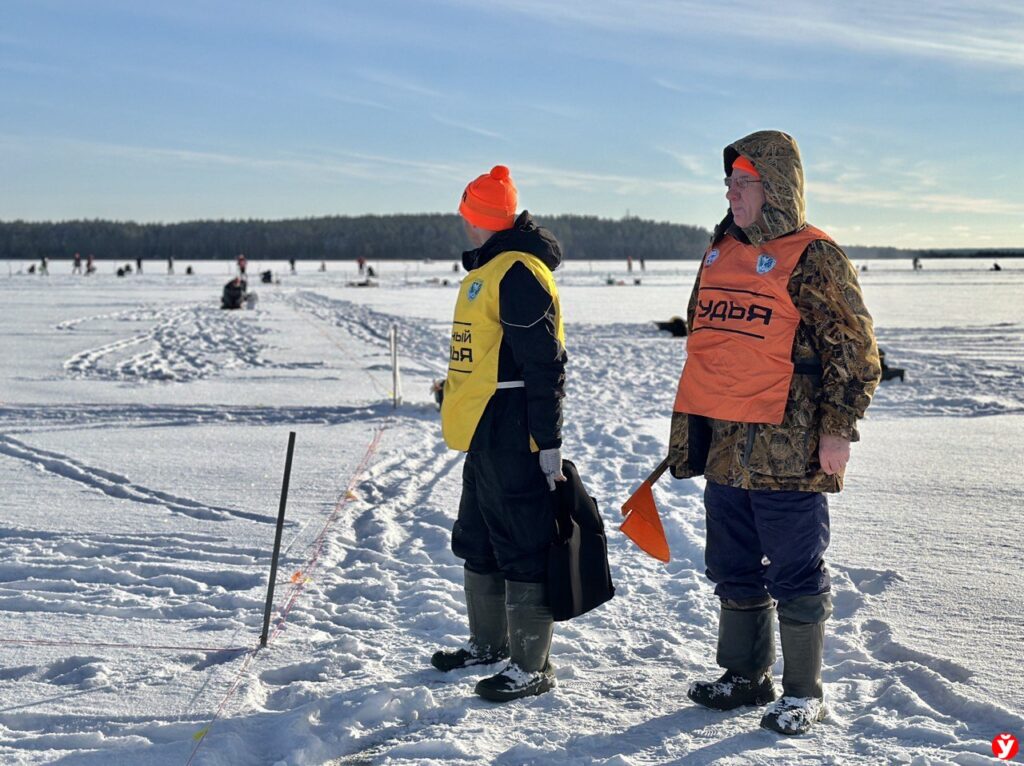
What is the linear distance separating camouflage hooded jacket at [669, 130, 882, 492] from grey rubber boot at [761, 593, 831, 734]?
38cm

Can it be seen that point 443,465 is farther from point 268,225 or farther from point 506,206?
point 268,225

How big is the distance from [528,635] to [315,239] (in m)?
163

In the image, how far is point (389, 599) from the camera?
449cm

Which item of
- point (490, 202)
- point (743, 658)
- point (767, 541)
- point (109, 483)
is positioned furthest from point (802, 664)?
point (109, 483)

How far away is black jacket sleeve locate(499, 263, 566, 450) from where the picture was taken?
3250 mm

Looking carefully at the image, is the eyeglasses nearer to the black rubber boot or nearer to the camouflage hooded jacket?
the camouflage hooded jacket

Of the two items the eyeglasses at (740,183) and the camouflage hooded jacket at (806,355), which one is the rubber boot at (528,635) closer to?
the camouflage hooded jacket at (806,355)

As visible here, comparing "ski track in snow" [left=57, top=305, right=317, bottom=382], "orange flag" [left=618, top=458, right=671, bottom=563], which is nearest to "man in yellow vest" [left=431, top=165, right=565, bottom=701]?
"orange flag" [left=618, top=458, right=671, bottom=563]

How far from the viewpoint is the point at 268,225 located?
166 m

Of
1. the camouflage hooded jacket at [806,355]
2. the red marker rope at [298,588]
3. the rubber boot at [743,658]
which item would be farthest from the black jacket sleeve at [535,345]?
the red marker rope at [298,588]

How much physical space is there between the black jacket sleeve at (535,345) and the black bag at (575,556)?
0.71 ft

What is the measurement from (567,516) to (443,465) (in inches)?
162

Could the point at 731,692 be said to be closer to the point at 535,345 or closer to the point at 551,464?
the point at 551,464

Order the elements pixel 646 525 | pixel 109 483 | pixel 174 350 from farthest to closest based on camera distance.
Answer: pixel 174 350 < pixel 109 483 < pixel 646 525
